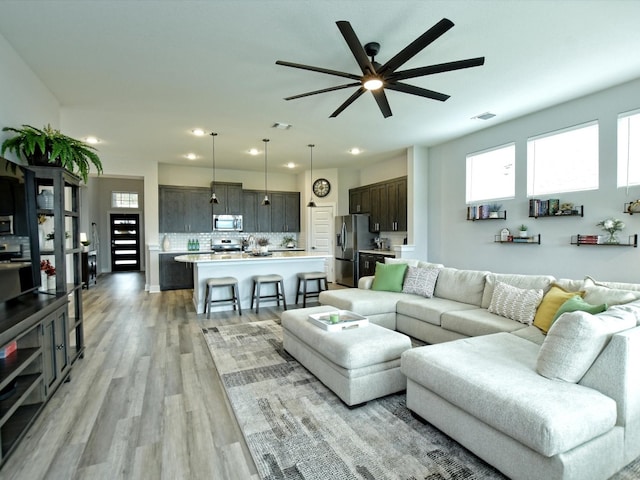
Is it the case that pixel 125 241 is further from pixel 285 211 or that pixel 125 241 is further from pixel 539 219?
pixel 539 219

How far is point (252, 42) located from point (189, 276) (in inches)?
232

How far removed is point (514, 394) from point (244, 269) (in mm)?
4637

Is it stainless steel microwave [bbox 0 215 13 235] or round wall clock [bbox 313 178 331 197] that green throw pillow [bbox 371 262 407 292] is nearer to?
stainless steel microwave [bbox 0 215 13 235]

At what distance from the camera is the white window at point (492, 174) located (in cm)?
522

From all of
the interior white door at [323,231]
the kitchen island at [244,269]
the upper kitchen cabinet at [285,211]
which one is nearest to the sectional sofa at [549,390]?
the kitchen island at [244,269]

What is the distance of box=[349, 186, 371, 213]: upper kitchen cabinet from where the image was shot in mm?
7984

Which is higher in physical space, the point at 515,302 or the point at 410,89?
the point at 410,89

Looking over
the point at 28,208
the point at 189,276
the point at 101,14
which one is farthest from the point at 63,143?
the point at 189,276

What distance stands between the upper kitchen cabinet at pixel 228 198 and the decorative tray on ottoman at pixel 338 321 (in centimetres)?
560

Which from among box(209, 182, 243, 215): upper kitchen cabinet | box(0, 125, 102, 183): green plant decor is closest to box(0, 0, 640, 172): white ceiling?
box(0, 125, 102, 183): green plant decor

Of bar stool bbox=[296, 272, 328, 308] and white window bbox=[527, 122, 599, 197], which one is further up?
white window bbox=[527, 122, 599, 197]

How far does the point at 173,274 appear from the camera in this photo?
296 inches

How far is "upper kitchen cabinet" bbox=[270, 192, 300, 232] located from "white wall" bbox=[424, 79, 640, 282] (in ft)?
12.3

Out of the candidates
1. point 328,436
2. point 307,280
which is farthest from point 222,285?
point 328,436
